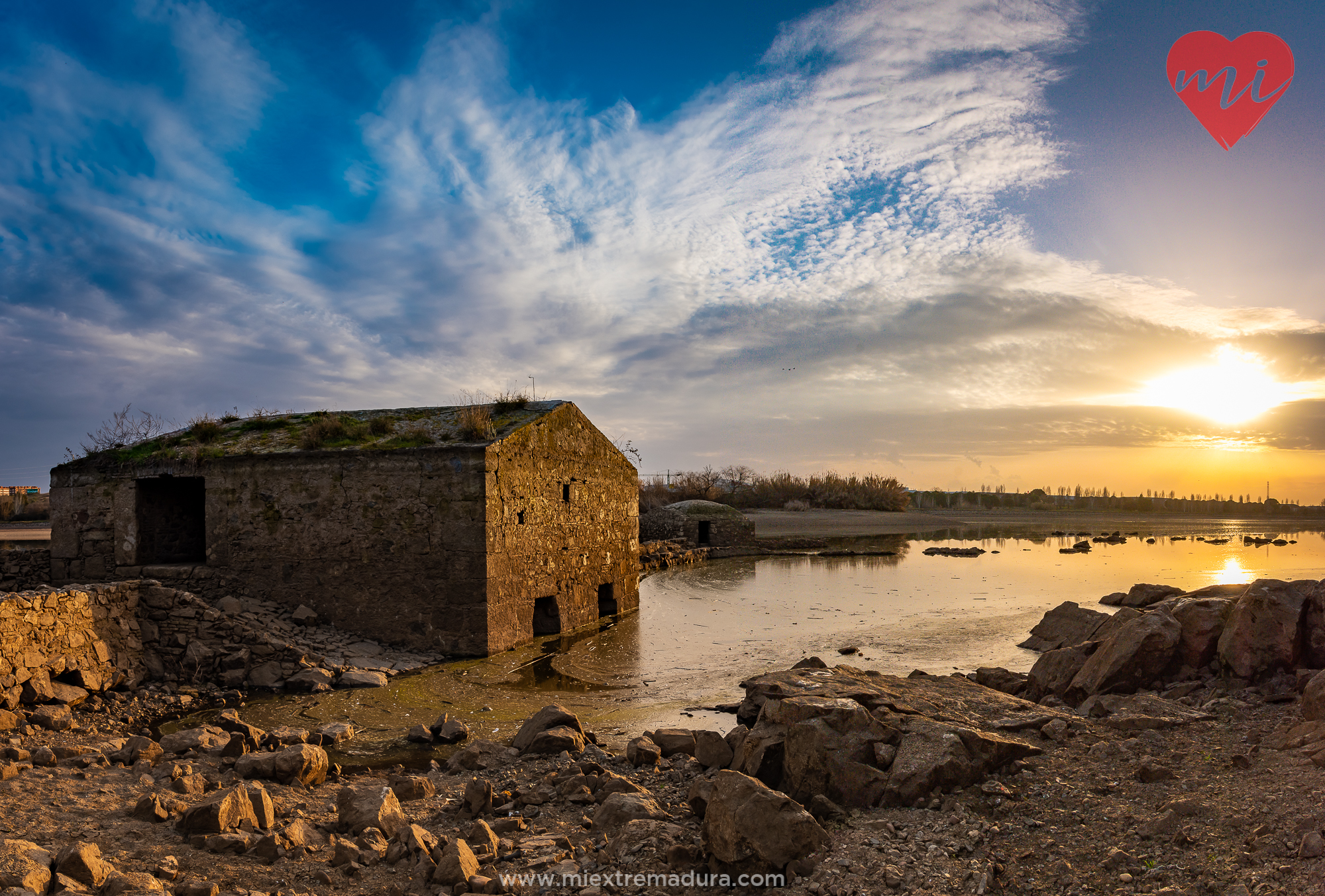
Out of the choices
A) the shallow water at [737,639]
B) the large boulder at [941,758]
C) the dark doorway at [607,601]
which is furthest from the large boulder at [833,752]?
the dark doorway at [607,601]

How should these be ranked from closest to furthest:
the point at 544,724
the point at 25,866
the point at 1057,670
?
1. the point at 25,866
2. the point at 544,724
3. the point at 1057,670

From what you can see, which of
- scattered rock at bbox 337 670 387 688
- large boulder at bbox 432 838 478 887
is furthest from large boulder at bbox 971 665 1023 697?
scattered rock at bbox 337 670 387 688

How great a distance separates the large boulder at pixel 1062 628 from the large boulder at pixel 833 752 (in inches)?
315

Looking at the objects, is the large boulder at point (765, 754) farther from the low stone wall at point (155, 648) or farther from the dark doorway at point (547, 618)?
the dark doorway at point (547, 618)

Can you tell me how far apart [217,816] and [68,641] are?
20.2 ft

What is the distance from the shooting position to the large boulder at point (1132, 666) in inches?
320

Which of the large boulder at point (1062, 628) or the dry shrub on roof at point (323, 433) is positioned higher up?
the dry shrub on roof at point (323, 433)

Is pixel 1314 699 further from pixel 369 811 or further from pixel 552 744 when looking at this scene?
pixel 369 811

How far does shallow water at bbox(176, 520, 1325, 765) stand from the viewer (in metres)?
9.47

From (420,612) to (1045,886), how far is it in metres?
10.4

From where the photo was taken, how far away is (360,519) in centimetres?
1289

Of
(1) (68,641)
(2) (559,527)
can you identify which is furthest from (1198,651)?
(1) (68,641)

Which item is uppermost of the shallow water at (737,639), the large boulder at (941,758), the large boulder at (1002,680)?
the large boulder at (941,758)

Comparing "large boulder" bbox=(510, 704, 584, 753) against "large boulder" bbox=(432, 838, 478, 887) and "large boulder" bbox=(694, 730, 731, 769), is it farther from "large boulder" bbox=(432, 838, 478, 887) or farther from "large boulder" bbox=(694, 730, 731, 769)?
"large boulder" bbox=(432, 838, 478, 887)
